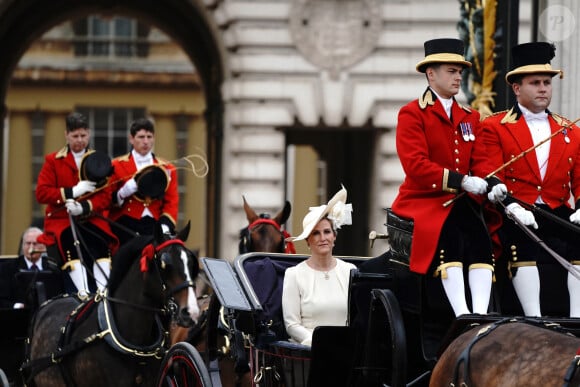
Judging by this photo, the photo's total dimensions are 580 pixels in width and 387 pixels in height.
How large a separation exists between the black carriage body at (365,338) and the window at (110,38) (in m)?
31.2

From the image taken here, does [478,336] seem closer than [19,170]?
Yes

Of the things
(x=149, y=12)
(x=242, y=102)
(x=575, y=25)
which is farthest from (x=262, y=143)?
(x=575, y=25)

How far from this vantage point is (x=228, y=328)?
9852 mm

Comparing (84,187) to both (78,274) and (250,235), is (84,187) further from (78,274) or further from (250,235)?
(250,235)

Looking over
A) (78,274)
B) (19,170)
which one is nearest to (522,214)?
(78,274)

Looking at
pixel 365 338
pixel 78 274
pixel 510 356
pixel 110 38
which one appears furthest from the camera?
pixel 110 38

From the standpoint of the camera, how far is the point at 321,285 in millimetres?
9195

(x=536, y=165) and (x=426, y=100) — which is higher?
(x=426, y=100)

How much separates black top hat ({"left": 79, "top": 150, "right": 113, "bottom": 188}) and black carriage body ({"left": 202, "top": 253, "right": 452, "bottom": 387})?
298 centimetres

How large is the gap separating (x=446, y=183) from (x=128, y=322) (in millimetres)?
3196

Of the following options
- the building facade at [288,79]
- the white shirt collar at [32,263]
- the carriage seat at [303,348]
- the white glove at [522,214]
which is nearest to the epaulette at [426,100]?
the white glove at [522,214]

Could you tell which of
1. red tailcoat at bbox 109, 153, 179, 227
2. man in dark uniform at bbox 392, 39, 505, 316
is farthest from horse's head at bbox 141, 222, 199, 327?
man in dark uniform at bbox 392, 39, 505, 316

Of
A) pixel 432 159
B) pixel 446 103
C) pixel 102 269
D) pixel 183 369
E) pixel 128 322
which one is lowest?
pixel 183 369

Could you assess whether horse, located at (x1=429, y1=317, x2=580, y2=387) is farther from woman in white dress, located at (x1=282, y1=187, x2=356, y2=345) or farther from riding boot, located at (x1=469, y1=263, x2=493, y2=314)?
woman in white dress, located at (x1=282, y1=187, x2=356, y2=345)
